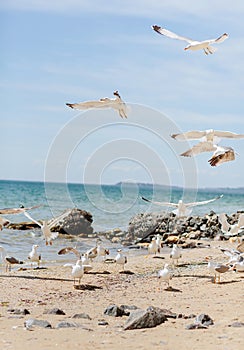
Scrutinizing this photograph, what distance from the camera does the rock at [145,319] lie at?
839 cm

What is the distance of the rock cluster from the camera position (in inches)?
1015

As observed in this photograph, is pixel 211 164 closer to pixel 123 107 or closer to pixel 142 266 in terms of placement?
pixel 123 107

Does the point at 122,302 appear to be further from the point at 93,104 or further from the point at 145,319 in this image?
the point at 93,104

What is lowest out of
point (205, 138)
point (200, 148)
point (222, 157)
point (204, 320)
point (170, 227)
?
point (204, 320)

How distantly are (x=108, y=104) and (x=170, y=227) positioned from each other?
52.1ft

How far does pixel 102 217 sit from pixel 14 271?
80.6 feet

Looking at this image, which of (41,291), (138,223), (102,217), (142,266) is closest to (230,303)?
(41,291)

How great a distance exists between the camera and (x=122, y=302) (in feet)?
36.5

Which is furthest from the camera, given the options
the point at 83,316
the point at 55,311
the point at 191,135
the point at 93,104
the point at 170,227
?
the point at 170,227

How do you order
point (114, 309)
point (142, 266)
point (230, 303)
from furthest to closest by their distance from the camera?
point (142, 266)
point (230, 303)
point (114, 309)

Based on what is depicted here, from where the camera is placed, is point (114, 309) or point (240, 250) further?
point (240, 250)

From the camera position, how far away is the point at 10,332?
809cm

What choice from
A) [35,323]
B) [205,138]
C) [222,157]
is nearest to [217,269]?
[205,138]

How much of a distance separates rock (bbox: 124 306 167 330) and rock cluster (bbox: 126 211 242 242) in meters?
16.1
